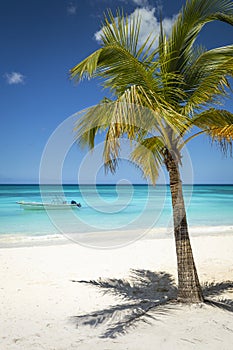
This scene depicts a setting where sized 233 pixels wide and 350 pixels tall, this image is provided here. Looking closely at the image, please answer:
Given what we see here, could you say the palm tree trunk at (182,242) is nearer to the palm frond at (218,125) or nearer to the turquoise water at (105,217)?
the palm frond at (218,125)

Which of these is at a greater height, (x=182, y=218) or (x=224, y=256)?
(x=182, y=218)

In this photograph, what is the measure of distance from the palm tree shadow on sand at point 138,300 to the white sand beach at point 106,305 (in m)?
0.01

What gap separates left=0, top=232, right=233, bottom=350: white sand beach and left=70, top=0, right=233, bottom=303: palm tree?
0.71 m

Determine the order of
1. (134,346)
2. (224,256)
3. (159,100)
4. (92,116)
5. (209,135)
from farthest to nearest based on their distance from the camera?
(224,256)
(209,135)
(159,100)
(92,116)
(134,346)

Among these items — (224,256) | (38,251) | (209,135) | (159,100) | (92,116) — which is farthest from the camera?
(38,251)

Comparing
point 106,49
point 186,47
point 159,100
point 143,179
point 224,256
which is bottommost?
point 224,256

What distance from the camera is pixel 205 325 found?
3982 millimetres

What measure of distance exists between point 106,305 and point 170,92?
3.25 metres

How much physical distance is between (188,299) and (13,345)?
2.40 meters

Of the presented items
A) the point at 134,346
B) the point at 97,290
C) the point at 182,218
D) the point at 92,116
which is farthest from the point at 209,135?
the point at 97,290

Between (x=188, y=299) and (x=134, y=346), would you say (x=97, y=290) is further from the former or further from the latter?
(x=134, y=346)

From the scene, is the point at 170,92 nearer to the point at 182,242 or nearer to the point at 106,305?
the point at 182,242

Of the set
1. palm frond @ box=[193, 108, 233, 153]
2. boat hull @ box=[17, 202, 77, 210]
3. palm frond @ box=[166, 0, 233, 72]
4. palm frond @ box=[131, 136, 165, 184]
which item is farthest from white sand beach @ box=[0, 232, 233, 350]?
boat hull @ box=[17, 202, 77, 210]

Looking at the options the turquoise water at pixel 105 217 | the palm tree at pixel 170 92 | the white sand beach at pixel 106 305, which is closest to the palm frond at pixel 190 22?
the palm tree at pixel 170 92
